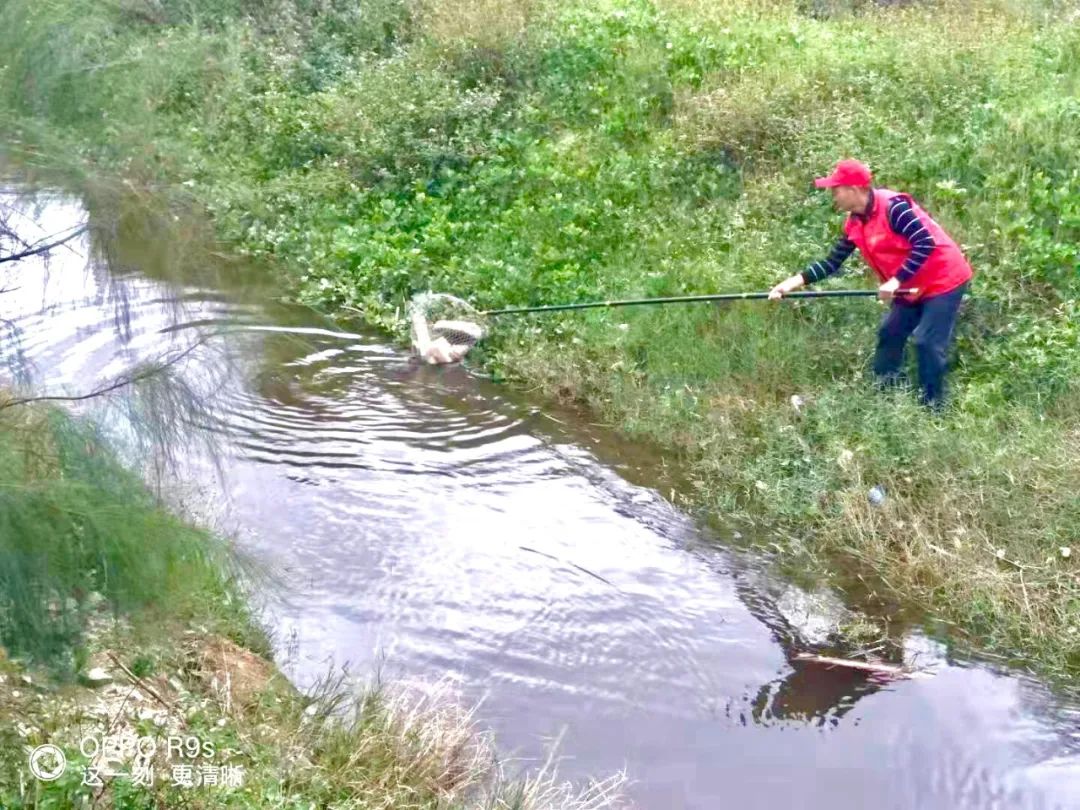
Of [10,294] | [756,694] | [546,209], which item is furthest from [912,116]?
[10,294]

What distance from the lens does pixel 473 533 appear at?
6.71 m

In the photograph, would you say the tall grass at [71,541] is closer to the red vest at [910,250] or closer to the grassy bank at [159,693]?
the grassy bank at [159,693]

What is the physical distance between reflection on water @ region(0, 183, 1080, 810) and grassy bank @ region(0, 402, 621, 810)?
0.33 m

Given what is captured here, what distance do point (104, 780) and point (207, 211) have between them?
6.05 feet

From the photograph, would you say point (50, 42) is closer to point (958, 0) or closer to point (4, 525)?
point (4, 525)

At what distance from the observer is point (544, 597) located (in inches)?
243

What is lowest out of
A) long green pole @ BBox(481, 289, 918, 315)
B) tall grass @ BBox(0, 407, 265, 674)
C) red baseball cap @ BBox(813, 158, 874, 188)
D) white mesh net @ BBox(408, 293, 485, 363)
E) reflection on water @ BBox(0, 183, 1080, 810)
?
reflection on water @ BBox(0, 183, 1080, 810)

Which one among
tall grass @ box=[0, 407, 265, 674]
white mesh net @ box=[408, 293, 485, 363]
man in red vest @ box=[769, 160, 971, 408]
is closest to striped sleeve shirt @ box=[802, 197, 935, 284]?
man in red vest @ box=[769, 160, 971, 408]

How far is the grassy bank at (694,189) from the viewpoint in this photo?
5734 mm

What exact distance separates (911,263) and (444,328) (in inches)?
146

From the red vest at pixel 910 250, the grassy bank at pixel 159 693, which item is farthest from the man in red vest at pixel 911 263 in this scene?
the grassy bank at pixel 159 693

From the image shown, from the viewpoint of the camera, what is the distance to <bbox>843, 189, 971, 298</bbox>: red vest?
7008mm

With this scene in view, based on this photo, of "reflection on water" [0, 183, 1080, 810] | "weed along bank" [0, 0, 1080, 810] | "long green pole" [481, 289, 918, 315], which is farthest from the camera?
"long green pole" [481, 289, 918, 315]

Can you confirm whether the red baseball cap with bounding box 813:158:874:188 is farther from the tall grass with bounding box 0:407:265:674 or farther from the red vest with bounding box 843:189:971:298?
the tall grass with bounding box 0:407:265:674
